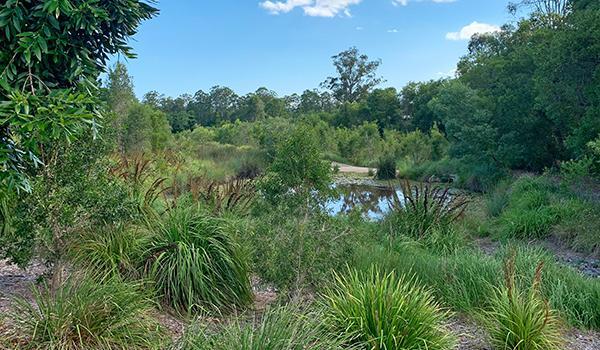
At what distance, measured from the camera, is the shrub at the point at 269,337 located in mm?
2529

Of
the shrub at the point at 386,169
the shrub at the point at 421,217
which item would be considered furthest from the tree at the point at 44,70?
the shrub at the point at 386,169

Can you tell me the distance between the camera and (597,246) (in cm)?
779

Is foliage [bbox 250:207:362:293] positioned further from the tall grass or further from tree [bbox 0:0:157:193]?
the tall grass

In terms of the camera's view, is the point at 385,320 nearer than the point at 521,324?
Yes

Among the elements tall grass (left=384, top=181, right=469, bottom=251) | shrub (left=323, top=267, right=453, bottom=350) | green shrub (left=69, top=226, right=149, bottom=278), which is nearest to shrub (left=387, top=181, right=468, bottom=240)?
tall grass (left=384, top=181, right=469, bottom=251)

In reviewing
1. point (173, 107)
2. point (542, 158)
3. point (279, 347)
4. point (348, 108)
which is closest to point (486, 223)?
point (542, 158)

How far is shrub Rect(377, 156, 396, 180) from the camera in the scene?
2284 cm

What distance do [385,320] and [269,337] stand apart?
894 millimetres

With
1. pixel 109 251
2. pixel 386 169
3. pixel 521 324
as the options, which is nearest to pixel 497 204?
pixel 521 324

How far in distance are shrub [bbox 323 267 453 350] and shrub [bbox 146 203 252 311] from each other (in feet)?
3.59

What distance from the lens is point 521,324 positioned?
10.8 ft

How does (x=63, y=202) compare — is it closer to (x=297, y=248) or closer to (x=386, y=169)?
(x=297, y=248)

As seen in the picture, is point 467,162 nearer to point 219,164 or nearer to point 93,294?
point 219,164

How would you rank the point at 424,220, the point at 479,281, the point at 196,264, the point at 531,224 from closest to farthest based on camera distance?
the point at 196,264 → the point at 479,281 → the point at 424,220 → the point at 531,224
